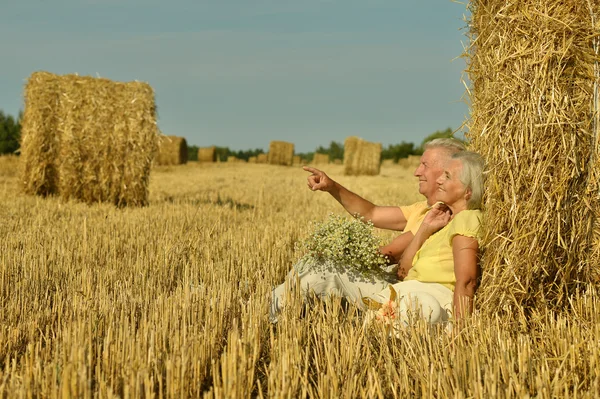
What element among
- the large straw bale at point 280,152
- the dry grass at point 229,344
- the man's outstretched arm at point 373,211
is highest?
the large straw bale at point 280,152

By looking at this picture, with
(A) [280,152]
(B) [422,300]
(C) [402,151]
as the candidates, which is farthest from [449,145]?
(C) [402,151]

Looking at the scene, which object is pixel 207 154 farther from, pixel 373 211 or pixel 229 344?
pixel 229 344

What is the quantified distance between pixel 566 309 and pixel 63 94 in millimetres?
8757

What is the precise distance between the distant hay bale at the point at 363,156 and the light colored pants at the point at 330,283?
19.7 m

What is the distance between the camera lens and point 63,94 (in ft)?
31.5

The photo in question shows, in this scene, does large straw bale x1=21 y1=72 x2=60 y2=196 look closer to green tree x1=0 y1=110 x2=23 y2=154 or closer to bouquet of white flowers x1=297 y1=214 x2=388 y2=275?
bouquet of white flowers x1=297 y1=214 x2=388 y2=275

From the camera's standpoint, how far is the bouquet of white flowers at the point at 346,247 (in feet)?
12.9

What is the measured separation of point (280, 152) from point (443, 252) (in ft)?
102

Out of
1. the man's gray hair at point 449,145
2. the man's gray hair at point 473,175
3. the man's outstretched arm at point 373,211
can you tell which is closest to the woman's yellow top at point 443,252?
the man's gray hair at point 473,175

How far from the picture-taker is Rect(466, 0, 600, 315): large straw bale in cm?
307

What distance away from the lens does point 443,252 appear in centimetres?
357

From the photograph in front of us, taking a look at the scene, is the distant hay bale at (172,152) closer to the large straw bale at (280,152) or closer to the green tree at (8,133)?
the large straw bale at (280,152)

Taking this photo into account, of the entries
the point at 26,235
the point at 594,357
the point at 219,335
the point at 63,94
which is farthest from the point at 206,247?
the point at 63,94

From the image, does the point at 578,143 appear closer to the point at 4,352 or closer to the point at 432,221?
the point at 432,221
